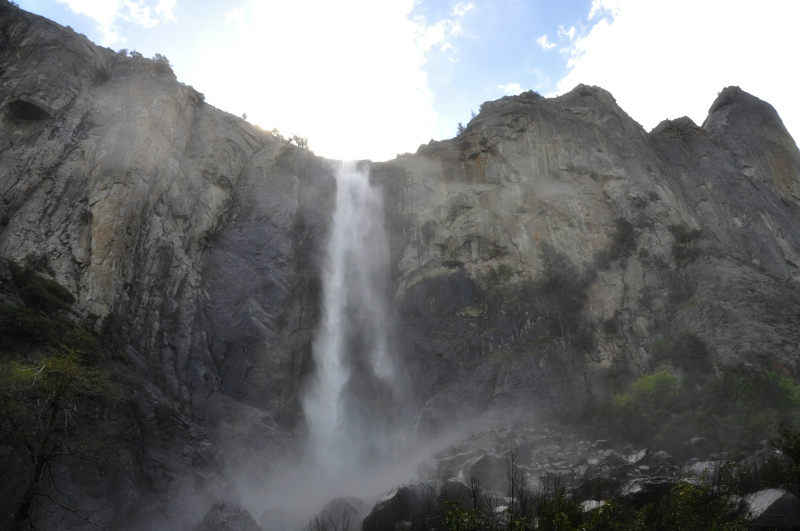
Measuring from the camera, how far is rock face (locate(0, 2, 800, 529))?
25781mm

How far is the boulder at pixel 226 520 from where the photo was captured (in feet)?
60.6

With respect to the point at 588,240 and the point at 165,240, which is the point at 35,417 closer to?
the point at 165,240

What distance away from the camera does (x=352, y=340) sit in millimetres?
35750

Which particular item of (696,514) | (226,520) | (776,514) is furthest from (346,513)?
(776,514)

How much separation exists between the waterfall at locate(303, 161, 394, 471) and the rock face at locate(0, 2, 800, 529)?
45.9 inches

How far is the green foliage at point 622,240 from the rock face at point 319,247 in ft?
0.51

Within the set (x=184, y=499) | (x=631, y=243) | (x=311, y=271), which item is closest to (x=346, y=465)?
(x=184, y=499)

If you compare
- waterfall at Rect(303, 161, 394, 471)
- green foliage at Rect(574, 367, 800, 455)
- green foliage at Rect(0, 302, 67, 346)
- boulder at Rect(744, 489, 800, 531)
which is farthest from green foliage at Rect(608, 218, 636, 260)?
green foliage at Rect(0, 302, 67, 346)

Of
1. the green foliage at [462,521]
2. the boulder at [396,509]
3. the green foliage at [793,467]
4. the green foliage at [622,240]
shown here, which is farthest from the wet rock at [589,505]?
the green foliage at [622,240]

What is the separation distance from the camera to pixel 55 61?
111 feet

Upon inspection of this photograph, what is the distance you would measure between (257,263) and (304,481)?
14825 millimetres

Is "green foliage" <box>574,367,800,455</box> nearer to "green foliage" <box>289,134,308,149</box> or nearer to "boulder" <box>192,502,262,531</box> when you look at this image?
"boulder" <box>192,502,262,531</box>

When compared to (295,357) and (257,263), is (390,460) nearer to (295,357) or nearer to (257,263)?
(295,357)

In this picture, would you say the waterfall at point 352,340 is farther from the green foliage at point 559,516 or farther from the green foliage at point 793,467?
the green foliage at point 793,467
